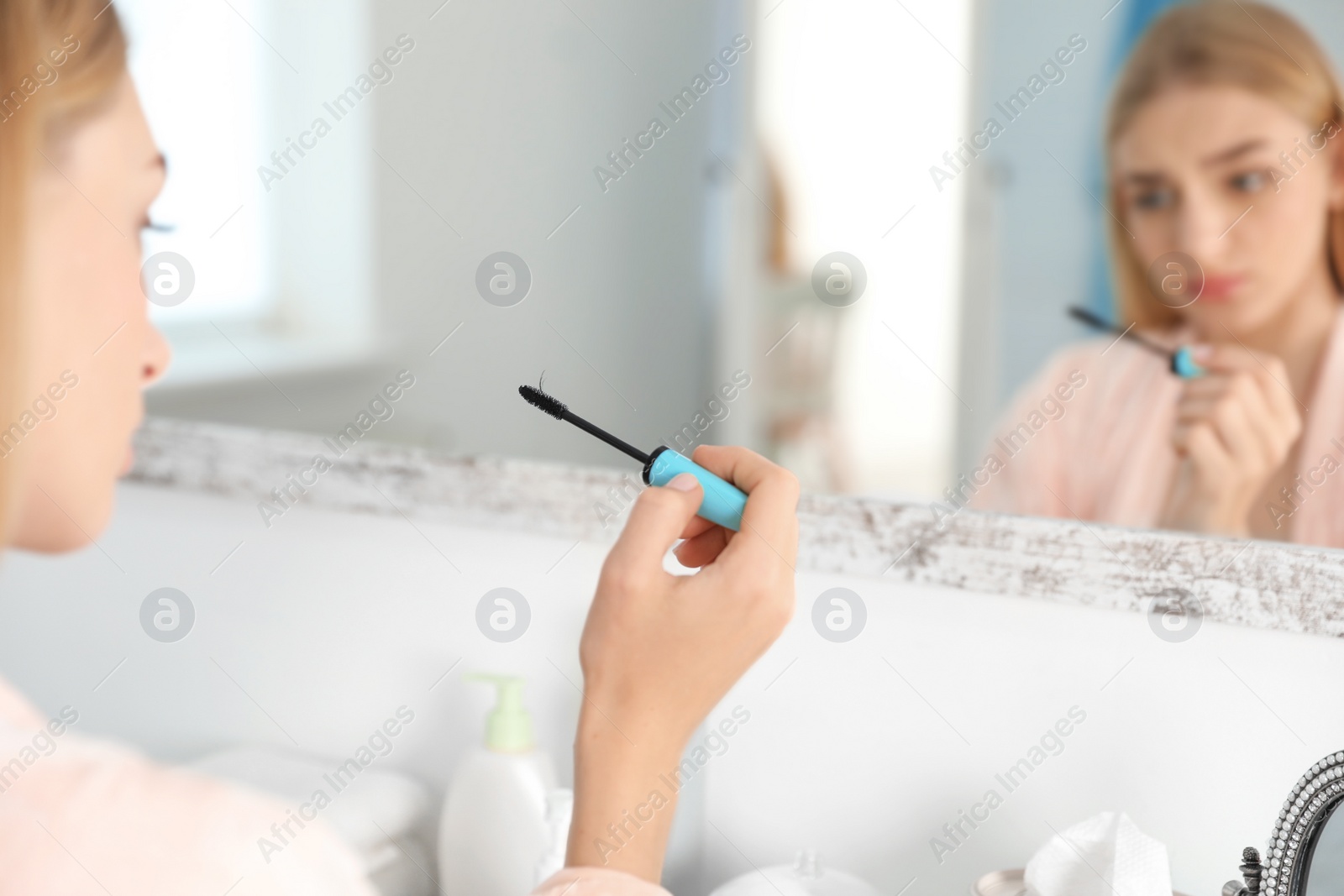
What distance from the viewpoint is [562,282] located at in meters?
0.61

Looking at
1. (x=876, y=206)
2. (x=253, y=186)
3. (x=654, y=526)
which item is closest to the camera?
(x=654, y=526)

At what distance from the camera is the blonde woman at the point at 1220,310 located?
0.45m

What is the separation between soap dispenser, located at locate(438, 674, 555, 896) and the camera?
1.93ft

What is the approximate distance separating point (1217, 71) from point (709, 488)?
0.28m

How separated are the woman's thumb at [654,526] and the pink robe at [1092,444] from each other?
17 centimetres

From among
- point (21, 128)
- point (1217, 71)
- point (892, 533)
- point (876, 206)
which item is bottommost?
point (21, 128)

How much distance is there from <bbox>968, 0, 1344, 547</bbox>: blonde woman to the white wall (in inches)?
2.5

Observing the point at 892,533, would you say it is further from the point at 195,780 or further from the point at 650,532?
the point at 195,780

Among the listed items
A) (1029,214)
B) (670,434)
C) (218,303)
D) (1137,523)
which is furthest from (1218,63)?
(218,303)

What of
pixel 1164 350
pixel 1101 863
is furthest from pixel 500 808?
pixel 1164 350

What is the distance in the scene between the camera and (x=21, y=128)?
428 millimetres

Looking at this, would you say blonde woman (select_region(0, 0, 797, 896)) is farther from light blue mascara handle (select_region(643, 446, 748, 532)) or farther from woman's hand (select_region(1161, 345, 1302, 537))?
woman's hand (select_region(1161, 345, 1302, 537))

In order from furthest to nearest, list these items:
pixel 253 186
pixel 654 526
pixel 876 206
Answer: pixel 253 186 < pixel 876 206 < pixel 654 526

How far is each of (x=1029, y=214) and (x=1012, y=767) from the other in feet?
0.88
